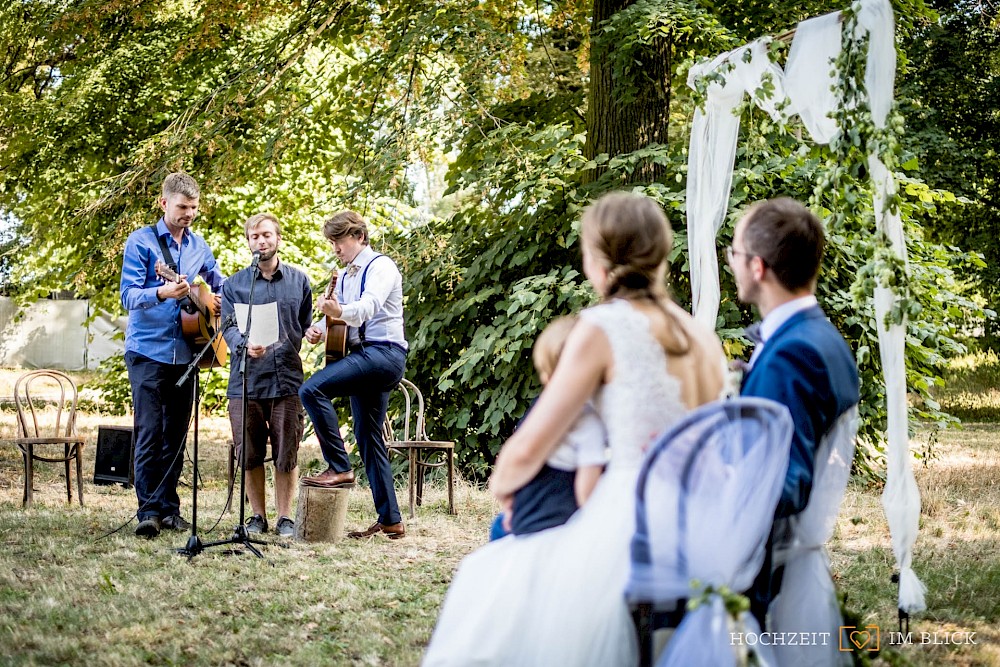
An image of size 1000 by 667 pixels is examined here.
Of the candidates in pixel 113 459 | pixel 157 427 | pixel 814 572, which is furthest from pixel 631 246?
pixel 113 459

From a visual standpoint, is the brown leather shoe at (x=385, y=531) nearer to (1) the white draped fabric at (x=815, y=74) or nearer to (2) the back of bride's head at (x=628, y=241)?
(1) the white draped fabric at (x=815, y=74)

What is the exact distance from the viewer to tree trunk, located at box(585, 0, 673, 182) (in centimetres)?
820

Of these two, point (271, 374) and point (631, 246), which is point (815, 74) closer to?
point (631, 246)

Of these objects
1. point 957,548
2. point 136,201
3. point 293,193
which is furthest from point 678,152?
point 293,193

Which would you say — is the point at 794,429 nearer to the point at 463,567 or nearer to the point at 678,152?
the point at 463,567

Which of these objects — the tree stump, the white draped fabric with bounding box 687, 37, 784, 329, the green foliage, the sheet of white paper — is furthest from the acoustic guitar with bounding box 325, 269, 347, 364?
the green foliage

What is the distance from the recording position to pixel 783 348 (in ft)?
8.58

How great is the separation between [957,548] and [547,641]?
4.78 metres

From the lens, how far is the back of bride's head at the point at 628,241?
2441 millimetres

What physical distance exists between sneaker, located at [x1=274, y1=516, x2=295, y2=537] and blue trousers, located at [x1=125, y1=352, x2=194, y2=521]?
75 centimetres

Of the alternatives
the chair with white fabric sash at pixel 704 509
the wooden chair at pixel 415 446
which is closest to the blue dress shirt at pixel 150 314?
the wooden chair at pixel 415 446

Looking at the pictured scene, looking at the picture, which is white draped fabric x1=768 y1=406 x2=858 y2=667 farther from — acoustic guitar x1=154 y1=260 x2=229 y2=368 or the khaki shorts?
acoustic guitar x1=154 y1=260 x2=229 y2=368

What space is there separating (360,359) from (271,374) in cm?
68

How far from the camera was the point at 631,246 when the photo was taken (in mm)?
2451
